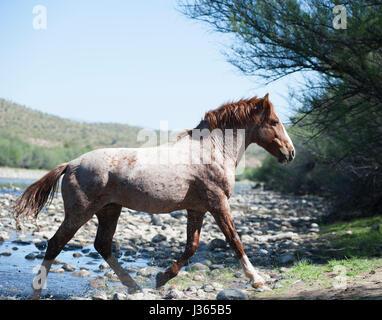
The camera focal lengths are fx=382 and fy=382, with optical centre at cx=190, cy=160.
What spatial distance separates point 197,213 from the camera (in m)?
5.05

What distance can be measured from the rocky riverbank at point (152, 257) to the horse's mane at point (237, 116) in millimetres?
2133

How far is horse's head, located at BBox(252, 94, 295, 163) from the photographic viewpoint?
5207 mm

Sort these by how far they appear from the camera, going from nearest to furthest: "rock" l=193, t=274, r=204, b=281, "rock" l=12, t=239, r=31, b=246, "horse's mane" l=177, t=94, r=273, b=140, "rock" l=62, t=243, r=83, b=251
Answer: "horse's mane" l=177, t=94, r=273, b=140
"rock" l=193, t=274, r=204, b=281
"rock" l=62, t=243, r=83, b=251
"rock" l=12, t=239, r=31, b=246

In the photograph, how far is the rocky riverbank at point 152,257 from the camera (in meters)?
4.86

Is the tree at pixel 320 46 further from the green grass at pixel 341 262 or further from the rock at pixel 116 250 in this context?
the rock at pixel 116 250

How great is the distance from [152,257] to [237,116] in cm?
353

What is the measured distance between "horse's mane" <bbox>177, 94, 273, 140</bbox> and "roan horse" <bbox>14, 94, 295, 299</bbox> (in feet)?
0.04

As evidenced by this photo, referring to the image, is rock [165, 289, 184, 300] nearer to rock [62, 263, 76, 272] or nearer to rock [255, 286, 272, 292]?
rock [255, 286, 272, 292]

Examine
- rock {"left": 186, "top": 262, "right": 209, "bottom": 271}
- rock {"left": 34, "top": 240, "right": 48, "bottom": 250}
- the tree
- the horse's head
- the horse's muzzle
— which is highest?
the tree

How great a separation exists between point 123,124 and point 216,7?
96.4 meters

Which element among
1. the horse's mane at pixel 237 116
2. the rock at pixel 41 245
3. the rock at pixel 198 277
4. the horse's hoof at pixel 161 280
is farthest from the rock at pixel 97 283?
the rock at pixel 41 245

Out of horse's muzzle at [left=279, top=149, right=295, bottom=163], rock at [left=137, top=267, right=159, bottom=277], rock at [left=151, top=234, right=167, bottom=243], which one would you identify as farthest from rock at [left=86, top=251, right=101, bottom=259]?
horse's muzzle at [left=279, top=149, right=295, bottom=163]

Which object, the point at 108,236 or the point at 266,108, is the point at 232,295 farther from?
the point at 266,108

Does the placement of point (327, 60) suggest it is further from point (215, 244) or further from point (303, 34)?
point (215, 244)
